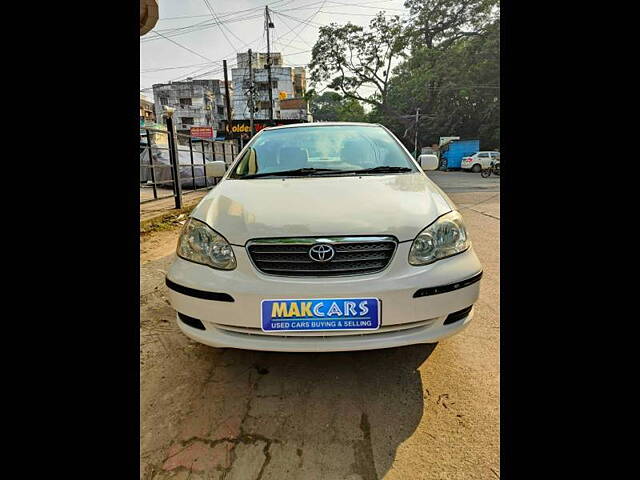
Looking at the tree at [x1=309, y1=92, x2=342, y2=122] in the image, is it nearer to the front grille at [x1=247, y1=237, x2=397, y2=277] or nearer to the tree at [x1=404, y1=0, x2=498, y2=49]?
the tree at [x1=404, y1=0, x2=498, y2=49]

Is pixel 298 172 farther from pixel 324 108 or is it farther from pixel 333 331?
pixel 324 108

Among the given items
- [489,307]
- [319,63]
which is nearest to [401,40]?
[319,63]

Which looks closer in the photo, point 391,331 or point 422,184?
point 391,331

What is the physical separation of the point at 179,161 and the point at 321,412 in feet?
25.1

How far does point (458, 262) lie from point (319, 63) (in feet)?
104

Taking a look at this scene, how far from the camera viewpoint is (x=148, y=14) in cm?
290

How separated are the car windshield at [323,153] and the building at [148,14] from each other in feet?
4.22

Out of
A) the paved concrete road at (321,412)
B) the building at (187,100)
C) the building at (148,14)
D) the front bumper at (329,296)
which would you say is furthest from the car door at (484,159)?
the building at (187,100)

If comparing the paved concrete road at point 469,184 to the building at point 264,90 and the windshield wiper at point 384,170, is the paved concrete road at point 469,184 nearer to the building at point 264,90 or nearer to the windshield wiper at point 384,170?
the windshield wiper at point 384,170

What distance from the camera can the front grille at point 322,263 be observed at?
153 centimetres

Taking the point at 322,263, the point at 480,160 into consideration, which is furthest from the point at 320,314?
the point at 480,160

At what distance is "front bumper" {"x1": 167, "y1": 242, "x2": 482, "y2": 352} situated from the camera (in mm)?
1465
